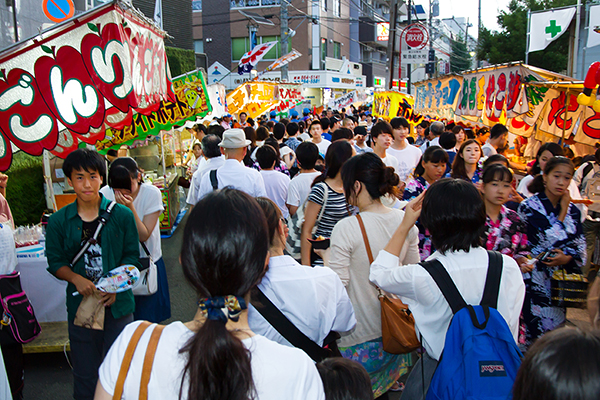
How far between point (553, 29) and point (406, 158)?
13482 millimetres

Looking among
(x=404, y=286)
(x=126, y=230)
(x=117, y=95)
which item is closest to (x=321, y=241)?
(x=404, y=286)

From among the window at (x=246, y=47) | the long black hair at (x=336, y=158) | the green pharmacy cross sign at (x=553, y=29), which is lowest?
the long black hair at (x=336, y=158)

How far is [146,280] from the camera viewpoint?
3.57 metres

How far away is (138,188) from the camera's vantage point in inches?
153

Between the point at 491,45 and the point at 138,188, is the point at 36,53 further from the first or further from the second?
the point at 491,45

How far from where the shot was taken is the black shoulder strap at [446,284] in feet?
6.46

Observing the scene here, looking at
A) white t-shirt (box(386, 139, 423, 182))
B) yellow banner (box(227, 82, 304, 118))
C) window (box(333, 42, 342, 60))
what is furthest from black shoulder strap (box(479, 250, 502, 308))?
window (box(333, 42, 342, 60))

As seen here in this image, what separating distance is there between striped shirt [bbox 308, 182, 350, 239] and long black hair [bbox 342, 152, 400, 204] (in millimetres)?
688

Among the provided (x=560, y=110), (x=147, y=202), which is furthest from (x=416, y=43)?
(x=147, y=202)

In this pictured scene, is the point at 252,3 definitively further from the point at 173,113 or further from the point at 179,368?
the point at 179,368

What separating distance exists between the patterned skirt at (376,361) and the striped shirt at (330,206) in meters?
1.13

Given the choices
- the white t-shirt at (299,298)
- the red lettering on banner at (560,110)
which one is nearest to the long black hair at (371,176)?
the white t-shirt at (299,298)

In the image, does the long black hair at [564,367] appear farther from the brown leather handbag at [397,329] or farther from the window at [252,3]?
the window at [252,3]

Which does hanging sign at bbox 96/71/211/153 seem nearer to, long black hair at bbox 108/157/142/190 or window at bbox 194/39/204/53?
long black hair at bbox 108/157/142/190
